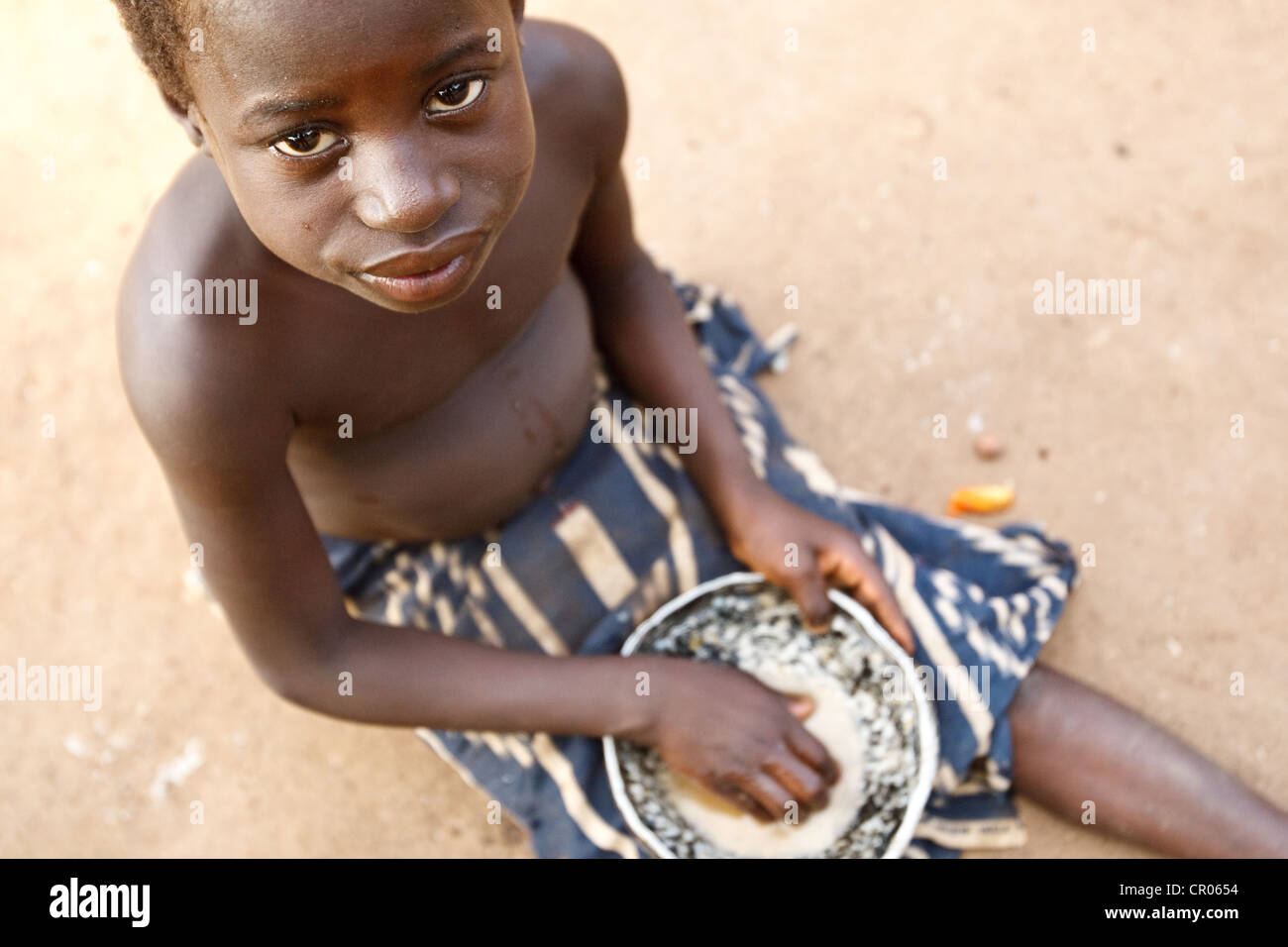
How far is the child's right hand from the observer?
1.38m

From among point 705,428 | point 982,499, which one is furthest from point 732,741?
point 982,499

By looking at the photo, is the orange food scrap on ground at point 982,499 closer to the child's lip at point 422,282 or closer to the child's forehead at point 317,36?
the child's lip at point 422,282

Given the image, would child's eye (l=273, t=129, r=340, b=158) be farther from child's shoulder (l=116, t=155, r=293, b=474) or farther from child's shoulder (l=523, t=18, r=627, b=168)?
child's shoulder (l=523, t=18, r=627, b=168)

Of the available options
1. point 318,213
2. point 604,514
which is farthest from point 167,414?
point 604,514

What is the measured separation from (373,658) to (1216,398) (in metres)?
1.45

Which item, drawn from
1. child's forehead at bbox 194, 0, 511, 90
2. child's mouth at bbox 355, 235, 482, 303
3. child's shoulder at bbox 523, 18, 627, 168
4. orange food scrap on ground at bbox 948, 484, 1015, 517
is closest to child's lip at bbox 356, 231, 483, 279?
child's mouth at bbox 355, 235, 482, 303

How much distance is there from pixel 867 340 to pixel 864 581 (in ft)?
2.05

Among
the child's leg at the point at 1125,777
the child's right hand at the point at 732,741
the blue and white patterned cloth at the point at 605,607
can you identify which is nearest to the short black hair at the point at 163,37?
the blue and white patterned cloth at the point at 605,607

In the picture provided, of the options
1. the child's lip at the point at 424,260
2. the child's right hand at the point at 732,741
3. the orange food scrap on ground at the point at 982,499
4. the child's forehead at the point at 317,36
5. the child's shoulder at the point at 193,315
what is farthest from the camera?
the orange food scrap on ground at the point at 982,499

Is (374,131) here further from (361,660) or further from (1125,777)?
(1125,777)

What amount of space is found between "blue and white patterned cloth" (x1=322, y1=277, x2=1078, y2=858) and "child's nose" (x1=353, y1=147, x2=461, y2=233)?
0.70 meters

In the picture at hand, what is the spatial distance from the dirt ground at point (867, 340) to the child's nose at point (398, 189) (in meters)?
1.13

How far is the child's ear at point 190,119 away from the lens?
882 mm
